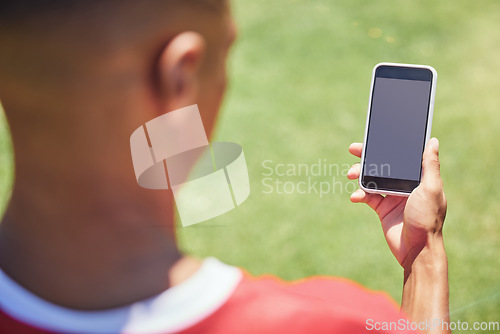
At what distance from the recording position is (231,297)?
0.60 meters

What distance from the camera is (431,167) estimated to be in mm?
967

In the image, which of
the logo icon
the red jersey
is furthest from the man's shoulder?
the logo icon

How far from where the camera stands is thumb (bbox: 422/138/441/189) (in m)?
0.95

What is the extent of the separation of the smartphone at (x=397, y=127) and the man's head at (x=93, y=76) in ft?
1.78

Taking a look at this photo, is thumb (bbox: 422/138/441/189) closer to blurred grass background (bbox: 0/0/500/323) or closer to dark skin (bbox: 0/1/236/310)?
dark skin (bbox: 0/1/236/310)

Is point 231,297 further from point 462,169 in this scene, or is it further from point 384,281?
point 462,169

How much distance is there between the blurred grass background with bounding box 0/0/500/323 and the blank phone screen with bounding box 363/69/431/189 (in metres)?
0.81

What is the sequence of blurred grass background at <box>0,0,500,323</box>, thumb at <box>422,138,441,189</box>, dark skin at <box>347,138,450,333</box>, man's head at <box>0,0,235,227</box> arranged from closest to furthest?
man's head at <box>0,0,235,227</box> < dark skin at <box>347,138,450,333</box> < thumb at <box>422,138,441,189</box> < blurred grass background at <box>0,0,500,323</box>

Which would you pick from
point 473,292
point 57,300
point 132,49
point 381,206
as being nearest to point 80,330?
point 57,300

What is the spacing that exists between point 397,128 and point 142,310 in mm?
671

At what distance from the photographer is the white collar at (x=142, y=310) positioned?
1.89 ft

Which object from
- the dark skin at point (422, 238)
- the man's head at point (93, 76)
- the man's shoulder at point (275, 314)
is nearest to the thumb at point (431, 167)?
the dark skin at point (422, 238)

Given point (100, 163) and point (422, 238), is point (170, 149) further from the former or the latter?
point (422, 238)

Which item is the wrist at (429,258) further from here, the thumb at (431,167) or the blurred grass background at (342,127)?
the blurred grass background at (342,127)
